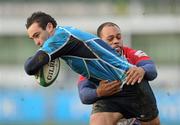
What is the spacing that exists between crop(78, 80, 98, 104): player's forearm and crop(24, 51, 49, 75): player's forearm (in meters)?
0.68

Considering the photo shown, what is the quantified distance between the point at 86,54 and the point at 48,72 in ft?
0.97

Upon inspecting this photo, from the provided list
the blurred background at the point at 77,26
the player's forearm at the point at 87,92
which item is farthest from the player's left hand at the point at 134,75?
the blurred background at the point at 77,26

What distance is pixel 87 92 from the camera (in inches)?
239

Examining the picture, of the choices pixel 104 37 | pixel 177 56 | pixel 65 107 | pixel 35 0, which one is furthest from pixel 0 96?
pixel 104 37

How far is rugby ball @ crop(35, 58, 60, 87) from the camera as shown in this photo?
18.0 feet

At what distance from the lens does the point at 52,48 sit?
5426mm

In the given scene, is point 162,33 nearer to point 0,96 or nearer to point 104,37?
point 0,96

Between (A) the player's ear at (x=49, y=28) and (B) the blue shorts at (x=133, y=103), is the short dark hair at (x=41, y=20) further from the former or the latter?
(B) the blue shorts at (x=133, y=103)

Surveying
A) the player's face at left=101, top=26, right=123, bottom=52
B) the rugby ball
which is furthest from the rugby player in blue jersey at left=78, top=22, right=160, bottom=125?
the rugby ball

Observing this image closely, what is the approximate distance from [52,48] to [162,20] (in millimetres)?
12287

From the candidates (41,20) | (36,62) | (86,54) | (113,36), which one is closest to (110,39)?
(113,36)

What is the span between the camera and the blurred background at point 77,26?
14.3 meters

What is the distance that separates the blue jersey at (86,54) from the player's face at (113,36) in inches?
12.7

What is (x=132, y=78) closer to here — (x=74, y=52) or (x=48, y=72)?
(x=74, y=52)
